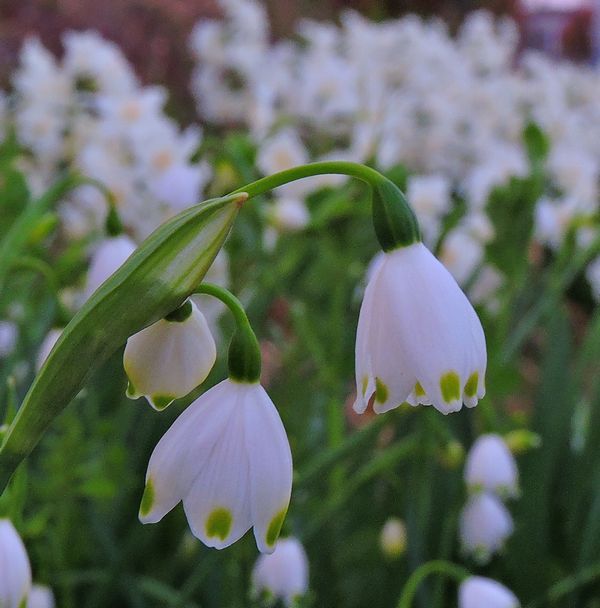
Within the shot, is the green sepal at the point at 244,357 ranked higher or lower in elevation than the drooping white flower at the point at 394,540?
higher

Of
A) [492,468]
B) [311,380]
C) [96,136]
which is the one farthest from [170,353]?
[96,136]

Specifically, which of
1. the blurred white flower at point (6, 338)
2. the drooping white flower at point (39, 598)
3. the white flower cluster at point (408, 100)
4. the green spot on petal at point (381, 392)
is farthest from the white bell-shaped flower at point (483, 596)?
the white flower cluster at point (408, 100)

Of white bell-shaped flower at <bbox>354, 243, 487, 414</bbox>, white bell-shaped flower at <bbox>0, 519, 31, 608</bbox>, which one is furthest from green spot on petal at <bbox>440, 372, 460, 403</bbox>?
white bell-shaped flower at <bbox>0, 519, 31, 608</bbox>

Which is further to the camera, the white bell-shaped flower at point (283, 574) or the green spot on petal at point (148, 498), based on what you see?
the white bell-shaped flower at point (283, 574)

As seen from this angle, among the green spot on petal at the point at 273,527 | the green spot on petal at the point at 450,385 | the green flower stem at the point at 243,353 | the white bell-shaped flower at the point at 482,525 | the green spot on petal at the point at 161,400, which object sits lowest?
the white bell-shaped flower at the point at 482,525

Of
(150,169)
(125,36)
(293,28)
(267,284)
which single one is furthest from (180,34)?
(267,284)

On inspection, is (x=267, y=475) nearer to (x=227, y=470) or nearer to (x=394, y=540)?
(x=227, y=470)

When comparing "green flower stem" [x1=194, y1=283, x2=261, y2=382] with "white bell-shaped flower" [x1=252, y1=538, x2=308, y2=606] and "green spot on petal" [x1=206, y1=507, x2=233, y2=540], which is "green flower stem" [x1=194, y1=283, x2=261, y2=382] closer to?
"green spot on petal" [x1=206, y1=507, x2=233, y2=540]

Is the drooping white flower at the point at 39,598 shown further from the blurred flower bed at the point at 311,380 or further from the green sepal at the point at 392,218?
the green sepal at the point at 392,218
